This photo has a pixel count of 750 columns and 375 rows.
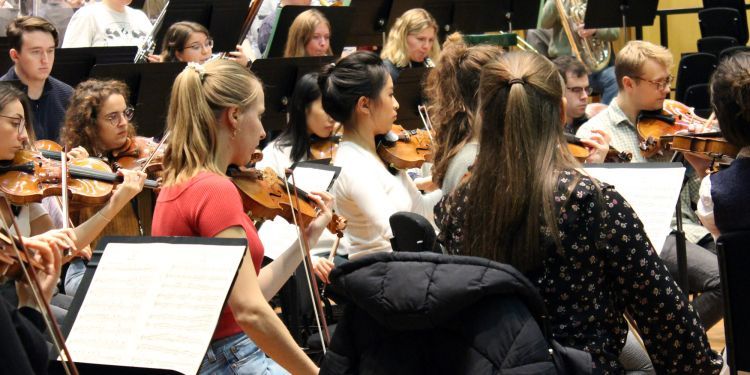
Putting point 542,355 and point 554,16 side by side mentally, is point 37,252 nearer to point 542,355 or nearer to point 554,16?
point 542,355

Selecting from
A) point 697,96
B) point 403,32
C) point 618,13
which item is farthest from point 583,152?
point 618,13

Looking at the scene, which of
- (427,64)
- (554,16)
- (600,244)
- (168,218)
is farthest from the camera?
(554,16)

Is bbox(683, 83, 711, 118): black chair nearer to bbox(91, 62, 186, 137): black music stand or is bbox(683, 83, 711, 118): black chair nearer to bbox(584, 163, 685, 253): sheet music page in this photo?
bbox(91, 62, 186, 137): black music stand

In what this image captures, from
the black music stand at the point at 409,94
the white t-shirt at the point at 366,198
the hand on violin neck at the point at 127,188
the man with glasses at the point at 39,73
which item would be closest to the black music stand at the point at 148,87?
the man with glasses at the point at 39,73

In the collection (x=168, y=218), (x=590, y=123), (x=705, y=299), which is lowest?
(x=705, y=299)

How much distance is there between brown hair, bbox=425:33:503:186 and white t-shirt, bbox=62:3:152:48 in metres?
2.84

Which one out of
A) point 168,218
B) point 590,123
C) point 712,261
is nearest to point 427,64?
point 590,123

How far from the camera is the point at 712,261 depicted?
3.97 meters

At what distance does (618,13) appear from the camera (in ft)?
21.6

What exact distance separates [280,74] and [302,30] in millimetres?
568

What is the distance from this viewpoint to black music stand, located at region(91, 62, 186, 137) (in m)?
4.59

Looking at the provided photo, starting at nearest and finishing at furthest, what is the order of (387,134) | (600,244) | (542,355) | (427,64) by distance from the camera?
(542,355) < (600,244) < (387,134) < (427,64)

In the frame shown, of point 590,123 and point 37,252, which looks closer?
point 37,252

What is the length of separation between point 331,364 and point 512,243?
44 centimetres
